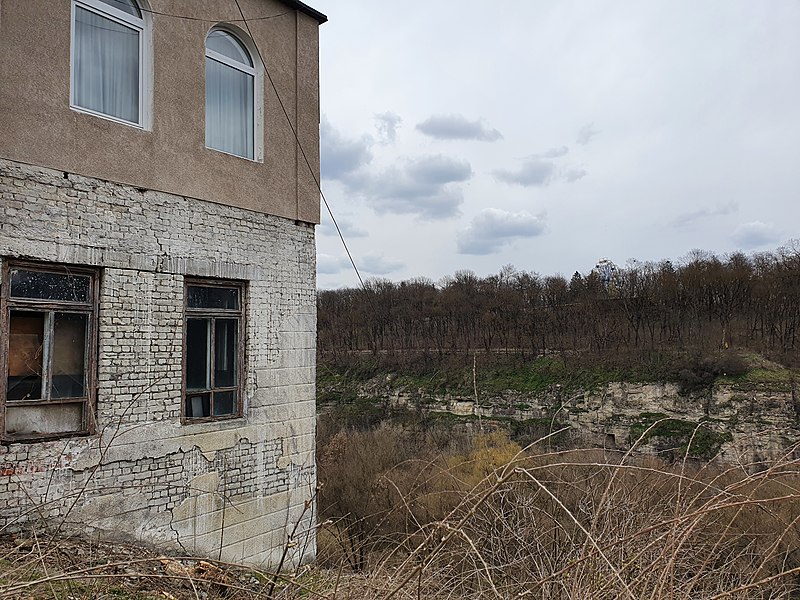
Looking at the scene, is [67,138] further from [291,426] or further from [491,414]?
[491,414]

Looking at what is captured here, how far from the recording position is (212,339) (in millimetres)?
6887

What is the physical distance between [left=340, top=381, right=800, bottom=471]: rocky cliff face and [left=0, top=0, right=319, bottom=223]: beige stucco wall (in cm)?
1406

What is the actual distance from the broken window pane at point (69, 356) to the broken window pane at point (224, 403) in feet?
4.69

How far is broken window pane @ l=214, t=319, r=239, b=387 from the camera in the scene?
6.96 meters

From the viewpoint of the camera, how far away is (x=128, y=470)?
5973 millimetres

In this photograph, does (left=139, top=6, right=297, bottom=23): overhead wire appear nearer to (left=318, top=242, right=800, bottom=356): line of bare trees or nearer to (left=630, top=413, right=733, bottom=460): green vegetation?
(left=630, top=413, right=733, bottom=460): green vegetation

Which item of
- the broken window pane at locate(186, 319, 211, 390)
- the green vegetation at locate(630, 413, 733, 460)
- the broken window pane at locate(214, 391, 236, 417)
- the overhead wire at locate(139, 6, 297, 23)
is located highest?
the overhead wire at locate(139, 6, 297, 23)

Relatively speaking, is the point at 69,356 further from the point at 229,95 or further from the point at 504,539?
the point at 504,539

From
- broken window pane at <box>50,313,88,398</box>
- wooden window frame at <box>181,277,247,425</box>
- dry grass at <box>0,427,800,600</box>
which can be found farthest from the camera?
wooden window frame at <box>181,277,247,425</box>

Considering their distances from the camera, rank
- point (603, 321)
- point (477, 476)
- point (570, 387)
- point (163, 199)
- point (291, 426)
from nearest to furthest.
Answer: point (163, 199) → point (291, 426) → point (477, 476) → point (570, 387) → point (603, 321)

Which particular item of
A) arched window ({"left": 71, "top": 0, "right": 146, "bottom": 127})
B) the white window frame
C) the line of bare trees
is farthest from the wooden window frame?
the line of bare trees

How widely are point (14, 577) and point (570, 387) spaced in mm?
28120

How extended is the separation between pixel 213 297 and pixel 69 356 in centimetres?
160

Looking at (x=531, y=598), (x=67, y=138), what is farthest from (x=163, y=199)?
(x=531, y=598)
